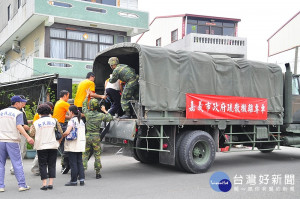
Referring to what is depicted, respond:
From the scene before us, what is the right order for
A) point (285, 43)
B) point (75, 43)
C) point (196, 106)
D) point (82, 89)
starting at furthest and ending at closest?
point (285, 43) < point (75, 43) < point (82, 89) < point (196, 106)

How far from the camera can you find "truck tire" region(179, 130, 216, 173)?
26.3ft

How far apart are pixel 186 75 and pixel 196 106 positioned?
0.78 metres

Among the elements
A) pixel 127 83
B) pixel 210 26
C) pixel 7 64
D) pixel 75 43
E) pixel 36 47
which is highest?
pixel 210 26

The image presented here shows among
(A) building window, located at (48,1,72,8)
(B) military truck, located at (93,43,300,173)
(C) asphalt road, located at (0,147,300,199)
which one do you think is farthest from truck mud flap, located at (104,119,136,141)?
(A) building window, located at (48,1,72,8)

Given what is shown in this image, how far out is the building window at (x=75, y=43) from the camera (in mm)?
17500

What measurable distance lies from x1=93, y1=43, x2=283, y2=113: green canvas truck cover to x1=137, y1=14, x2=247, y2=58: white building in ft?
47.1

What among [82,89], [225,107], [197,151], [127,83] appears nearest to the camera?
[127,83]

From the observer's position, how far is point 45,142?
6.43 meters

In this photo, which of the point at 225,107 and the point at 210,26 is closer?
the point at 225,107

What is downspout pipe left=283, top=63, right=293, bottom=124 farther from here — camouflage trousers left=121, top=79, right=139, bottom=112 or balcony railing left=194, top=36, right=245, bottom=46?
balcony railing left=194, top=36, right=245, bottom=46

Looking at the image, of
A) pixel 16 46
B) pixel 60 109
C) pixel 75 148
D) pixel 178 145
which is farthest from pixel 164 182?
pixel 16 46

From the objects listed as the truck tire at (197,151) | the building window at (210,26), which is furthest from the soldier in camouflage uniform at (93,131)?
the building window at (210,26)

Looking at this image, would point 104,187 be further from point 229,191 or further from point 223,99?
point 223,99

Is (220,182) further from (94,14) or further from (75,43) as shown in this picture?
(75,43)
